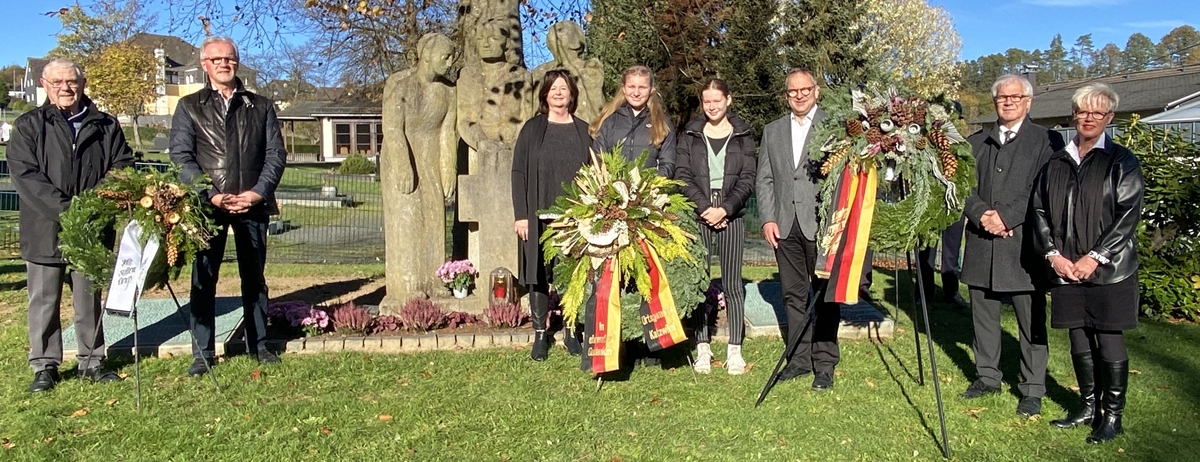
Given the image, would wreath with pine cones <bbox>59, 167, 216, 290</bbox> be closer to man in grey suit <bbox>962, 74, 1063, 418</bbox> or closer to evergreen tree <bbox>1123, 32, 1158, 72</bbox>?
man in grey suit <bbox>962, 74, 1063, 418</bbox>

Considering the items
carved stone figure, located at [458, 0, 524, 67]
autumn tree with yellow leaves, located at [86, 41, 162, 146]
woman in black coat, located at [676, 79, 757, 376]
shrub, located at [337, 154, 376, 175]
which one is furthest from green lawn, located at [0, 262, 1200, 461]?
autumn tree with yellow leaves, located at [86, 41, 162, 146]

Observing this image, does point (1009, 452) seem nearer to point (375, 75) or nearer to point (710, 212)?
point (710, 212)

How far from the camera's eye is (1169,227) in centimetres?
802

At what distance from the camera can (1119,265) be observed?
4270mm

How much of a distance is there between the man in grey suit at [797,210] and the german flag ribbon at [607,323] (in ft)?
3.36

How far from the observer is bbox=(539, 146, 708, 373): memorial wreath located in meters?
4.99

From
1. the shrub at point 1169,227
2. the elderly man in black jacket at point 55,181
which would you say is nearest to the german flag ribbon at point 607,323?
the elderly man in black jacket at point 55,181

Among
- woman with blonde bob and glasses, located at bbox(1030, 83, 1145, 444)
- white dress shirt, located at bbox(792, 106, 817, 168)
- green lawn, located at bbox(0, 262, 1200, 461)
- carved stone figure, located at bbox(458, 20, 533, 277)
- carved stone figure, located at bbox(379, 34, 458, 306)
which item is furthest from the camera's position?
carved stone figure, located at bbox(379, 34, 458, 306)

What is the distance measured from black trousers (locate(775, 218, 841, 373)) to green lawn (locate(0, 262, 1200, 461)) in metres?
0.22

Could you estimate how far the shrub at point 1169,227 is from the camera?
7.79 metres

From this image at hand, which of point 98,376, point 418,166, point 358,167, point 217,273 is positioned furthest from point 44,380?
point 358,167

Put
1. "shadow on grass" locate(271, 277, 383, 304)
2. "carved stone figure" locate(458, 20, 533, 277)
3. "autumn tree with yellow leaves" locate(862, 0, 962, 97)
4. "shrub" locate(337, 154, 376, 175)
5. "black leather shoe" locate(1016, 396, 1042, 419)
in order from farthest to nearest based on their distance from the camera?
"autumn tree with yellow leaves" locate(862, 0, 962, 97), "shrub" locate(337, 154, 376, 175), "shadow on grass" locate(271, 277, 383, 304), "carved stone figure" locate(458, 20, 533, 277), "black leather shoe" locate(1016, 396, 1042, 419)

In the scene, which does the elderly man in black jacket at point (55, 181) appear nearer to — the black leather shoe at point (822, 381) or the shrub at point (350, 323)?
the shrub at point (350, 323)

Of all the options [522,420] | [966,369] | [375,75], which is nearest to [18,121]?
[522,420]
